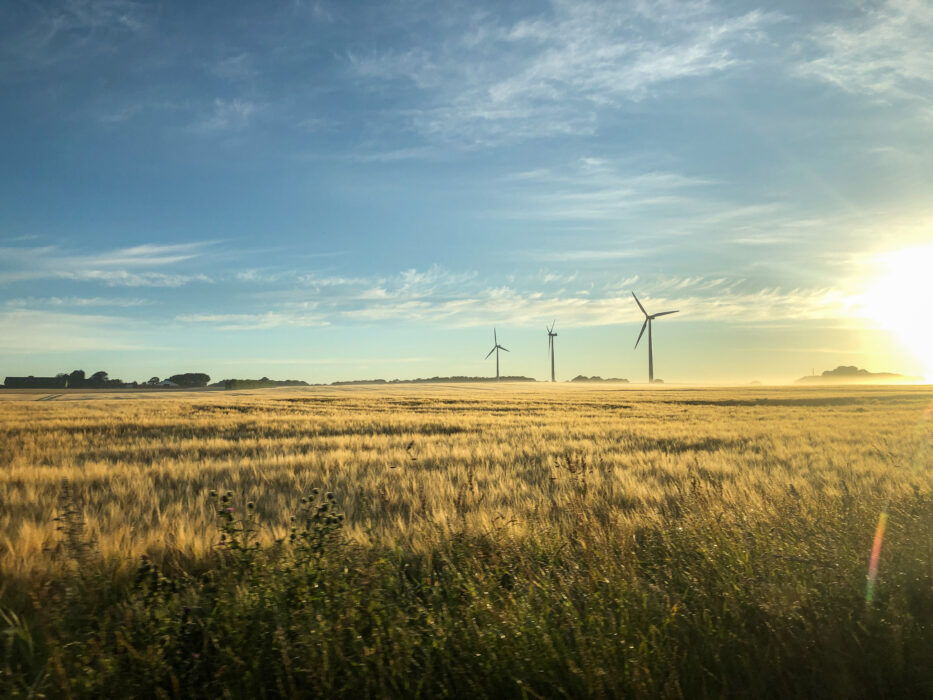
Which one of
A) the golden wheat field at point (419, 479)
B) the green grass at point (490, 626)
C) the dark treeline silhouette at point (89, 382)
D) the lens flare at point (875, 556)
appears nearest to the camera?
the green grass at point (490, 626)

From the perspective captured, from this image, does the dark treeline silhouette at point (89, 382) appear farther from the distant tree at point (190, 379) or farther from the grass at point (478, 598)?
the grass at point (478, 598)

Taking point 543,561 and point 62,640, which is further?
point 543,561

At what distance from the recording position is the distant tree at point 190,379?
15712 cm

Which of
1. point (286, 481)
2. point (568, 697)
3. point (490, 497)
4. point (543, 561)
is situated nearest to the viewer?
point (568, 697)

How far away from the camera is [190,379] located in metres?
159

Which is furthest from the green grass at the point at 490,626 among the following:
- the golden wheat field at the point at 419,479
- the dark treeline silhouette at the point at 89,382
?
the dark treeline silhouette at the point at 89,382

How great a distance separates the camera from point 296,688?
11.4 ft

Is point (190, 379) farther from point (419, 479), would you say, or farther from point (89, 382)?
point (419, 479)

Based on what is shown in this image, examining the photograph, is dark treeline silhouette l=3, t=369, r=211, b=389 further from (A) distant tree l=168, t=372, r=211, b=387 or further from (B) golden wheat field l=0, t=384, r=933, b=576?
(B) golden wheat field l=0, t=384, r=933, b=576

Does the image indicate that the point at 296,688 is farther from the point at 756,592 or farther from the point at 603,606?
the point at 756,592

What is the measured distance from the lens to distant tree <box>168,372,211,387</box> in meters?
157

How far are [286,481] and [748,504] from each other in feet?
26.6

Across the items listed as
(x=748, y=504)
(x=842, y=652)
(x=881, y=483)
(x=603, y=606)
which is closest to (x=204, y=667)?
(x=603, y=606)

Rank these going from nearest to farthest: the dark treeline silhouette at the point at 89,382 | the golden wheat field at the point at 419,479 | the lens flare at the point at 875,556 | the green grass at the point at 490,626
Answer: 1. the green grass at the point at 490,626
2. the lens flare at the point at 875,556
3. the golden wheat field at the point at 419,479
4. the dark treeline silhouette at the point at 89,382
